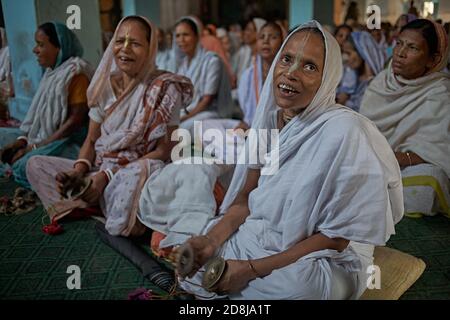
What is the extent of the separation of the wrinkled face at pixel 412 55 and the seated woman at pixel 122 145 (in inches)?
38.3

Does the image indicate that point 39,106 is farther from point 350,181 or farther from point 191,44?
point 191,44

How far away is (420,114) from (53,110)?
164 centimetres

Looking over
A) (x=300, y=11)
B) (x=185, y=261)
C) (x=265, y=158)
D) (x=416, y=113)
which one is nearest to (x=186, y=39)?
(x=300, y=11)

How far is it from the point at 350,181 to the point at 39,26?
138 cm

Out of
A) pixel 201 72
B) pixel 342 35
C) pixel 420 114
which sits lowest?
pixel 420 114

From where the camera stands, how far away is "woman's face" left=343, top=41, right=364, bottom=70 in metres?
3.06

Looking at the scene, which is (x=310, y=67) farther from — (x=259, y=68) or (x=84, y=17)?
(x=259, y=68)

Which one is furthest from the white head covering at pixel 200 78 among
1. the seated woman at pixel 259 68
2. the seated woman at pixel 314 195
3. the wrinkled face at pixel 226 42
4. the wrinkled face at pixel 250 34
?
the wrinkled face at pixel 226 42

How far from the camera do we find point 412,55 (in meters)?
1.81

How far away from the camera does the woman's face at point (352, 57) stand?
3.06 meters

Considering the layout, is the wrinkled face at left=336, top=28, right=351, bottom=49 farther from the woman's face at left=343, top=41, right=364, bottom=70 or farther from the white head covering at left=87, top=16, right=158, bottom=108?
the white head covering at left=87, top=16, right=158, bottom=108

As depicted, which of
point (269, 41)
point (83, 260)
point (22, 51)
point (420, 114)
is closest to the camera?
point (83, 260)

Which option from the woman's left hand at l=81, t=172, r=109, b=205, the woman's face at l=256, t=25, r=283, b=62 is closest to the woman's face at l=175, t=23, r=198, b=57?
the woman's face at l=256, t=25, r=283, b=62

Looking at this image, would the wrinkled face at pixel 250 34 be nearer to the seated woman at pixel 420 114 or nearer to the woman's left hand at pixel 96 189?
the seated woman at pixel 420 114
